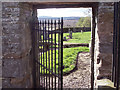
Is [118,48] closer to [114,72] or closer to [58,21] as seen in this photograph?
[114,72]

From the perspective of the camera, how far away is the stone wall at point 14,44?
300cm

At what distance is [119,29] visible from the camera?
1.34m

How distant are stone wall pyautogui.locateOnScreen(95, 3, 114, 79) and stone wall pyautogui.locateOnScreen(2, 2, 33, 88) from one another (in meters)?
1.44

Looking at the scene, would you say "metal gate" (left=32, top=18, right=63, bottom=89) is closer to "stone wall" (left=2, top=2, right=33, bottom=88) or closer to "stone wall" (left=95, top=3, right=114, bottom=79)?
"stone wall" (left=2, top=2, right=33, bottom=88)

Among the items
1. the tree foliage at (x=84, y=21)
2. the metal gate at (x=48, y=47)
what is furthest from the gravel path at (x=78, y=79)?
the tree foliage at (x=84, y=21)

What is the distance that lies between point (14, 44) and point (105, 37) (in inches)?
67.2

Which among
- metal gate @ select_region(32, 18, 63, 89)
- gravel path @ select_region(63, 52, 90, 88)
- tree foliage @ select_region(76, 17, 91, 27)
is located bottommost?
gravel path @ select_region(63, 52, 90, 88)

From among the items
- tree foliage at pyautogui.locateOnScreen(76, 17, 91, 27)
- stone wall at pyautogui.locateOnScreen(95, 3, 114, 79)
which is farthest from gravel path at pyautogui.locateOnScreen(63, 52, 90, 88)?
tree foliage at pyautogui.locateOnScreen(76, 17, 91, 27)

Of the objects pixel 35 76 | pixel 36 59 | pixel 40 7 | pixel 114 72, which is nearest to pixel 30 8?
pixel 40 7

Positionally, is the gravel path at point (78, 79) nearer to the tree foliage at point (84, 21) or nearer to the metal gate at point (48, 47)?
the metal gate at point (48, 47)

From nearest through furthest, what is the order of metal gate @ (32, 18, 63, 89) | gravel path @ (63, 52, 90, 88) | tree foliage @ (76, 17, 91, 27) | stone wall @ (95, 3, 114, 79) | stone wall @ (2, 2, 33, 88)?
stone wall @ (95, 3, 114, 79) < stone wall @ (2, 2, 33, 88) < metal gate @ (32, 18, 63, 89) < gravel path @ (63, 52, 90, 88) < tree foliage @ (76, 17, 91, 27)

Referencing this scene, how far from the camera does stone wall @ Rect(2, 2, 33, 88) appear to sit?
3000mm

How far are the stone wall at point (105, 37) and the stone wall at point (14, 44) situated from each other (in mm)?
1444

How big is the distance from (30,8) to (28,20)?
31cm
